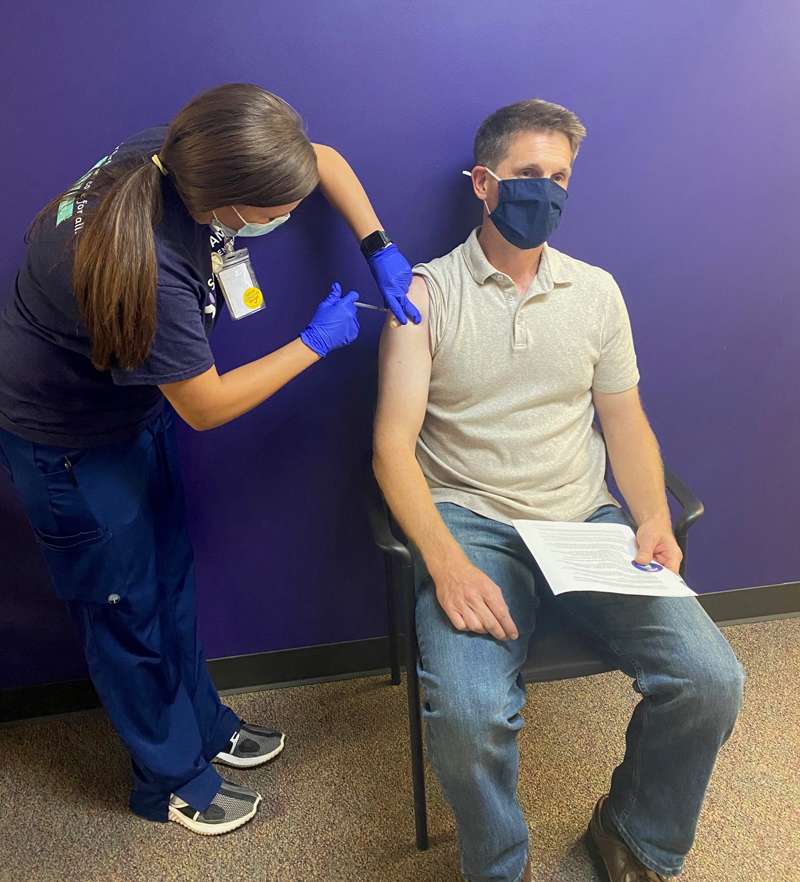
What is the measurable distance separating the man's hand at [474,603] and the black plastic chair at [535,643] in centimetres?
7

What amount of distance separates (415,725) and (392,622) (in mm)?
462

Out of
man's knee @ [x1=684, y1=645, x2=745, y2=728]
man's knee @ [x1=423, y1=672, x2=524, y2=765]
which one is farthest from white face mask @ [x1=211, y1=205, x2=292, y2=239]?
man's knee @ [x1=684, y1=645, x2=745, y2=728]

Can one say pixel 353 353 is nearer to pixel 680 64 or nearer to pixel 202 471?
pixel 202 471

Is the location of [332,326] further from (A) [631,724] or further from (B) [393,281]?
(A) [631,724]

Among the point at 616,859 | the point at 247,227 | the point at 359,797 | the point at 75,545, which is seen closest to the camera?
the point at 247,227

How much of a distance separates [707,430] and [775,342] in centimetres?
27

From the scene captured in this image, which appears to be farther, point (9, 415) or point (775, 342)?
point (775, 342)

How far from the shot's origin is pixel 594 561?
137 centimetres

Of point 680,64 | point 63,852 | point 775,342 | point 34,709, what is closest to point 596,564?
point 775,342

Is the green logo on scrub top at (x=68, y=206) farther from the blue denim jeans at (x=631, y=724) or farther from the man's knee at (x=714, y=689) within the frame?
the man's knee at (x=714, y=689)

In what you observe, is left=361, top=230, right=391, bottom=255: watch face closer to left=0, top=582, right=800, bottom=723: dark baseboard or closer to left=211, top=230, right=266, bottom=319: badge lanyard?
left=211, top=230, right=266, bottom=319: badge lanyard

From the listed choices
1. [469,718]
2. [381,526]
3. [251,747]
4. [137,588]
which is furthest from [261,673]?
[469,718]

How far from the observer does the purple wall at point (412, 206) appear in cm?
138

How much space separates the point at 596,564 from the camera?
4.47ft
